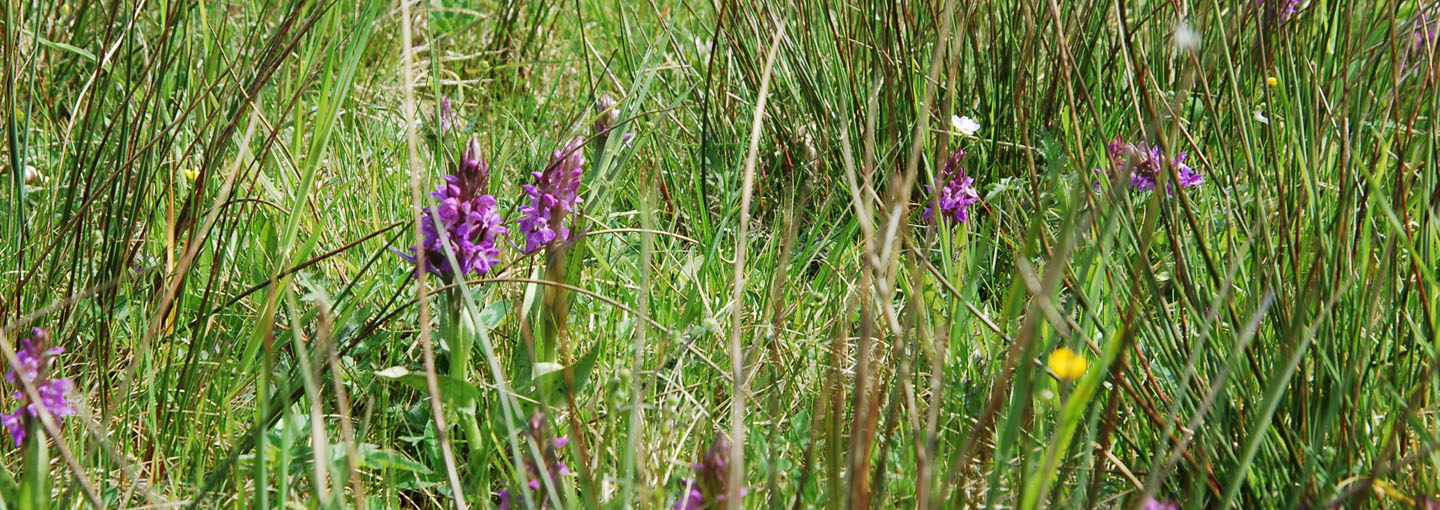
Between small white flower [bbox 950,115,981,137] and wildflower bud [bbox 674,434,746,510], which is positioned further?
small white flower [bbox 950,115,981,137]

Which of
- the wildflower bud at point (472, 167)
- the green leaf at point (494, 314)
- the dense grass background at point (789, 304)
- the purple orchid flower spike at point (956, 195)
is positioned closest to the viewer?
the dense grass background at point (789, 304)

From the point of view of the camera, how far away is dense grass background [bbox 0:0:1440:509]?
0.86m

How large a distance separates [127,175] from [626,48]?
1.04 m

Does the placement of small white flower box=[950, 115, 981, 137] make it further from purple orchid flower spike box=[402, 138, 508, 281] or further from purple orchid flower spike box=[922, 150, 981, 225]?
purple orchid flower spike box=[402, 138, 508, 281]

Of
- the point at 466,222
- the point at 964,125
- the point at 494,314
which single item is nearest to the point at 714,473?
the point at 466,222

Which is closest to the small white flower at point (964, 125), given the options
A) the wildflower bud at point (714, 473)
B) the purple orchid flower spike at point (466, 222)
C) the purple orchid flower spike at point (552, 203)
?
the purple orchid flower spike at point (552, 203)

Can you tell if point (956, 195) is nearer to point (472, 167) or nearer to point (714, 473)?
point (472, 167)

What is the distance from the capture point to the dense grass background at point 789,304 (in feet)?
2.81

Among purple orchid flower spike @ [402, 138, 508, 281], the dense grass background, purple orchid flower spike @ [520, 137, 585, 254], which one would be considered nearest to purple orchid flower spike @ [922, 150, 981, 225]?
the dense grass background

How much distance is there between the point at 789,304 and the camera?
1511 mm

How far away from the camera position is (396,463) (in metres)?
1.10

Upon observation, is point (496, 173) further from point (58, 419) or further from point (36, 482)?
point (36, 482)

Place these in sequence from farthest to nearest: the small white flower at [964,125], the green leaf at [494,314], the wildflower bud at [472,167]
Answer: the small white flower at [964,125], the green leaf at [494,314], the wildflower bud at [472,167]

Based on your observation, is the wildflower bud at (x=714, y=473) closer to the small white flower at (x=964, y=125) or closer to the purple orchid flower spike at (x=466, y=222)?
the purple orchid flower spike at (x=466, y=222)
